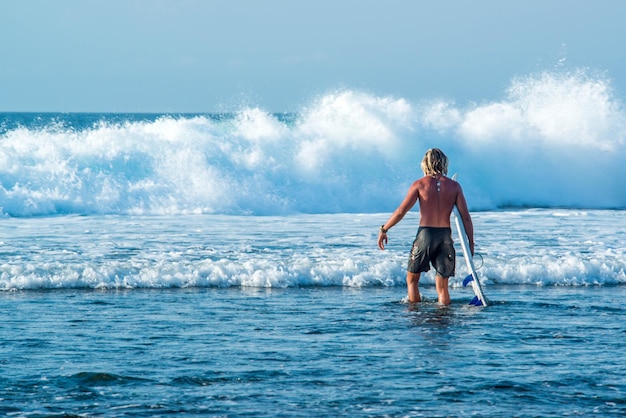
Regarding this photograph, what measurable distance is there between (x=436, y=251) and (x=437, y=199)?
49 cm

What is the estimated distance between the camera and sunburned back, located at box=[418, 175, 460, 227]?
Result: 26.7 feet

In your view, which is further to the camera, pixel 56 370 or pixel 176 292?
pixel 176 292

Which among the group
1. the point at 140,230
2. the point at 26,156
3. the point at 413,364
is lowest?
the point at 413,364

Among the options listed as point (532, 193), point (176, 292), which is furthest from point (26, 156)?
point (176, 292)

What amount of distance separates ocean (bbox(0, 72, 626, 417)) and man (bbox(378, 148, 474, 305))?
1.55 feet

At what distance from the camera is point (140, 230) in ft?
48.6

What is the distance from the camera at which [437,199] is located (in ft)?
26.7

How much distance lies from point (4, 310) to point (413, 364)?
4.19m

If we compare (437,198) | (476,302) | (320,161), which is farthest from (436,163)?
(320,161)

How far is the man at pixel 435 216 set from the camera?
26.7 ft

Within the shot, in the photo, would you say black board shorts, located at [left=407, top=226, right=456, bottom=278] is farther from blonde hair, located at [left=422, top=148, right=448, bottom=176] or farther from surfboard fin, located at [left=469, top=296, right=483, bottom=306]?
blonde hair, located at [left=422, top=148, right=448, bottom=176]

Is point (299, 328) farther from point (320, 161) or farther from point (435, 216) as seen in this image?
point (320, 161)

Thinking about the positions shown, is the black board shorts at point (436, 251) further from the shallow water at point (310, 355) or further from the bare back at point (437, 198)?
the shallow water at point (310, 355)

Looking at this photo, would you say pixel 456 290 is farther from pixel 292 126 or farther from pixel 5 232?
pixel 292 126
